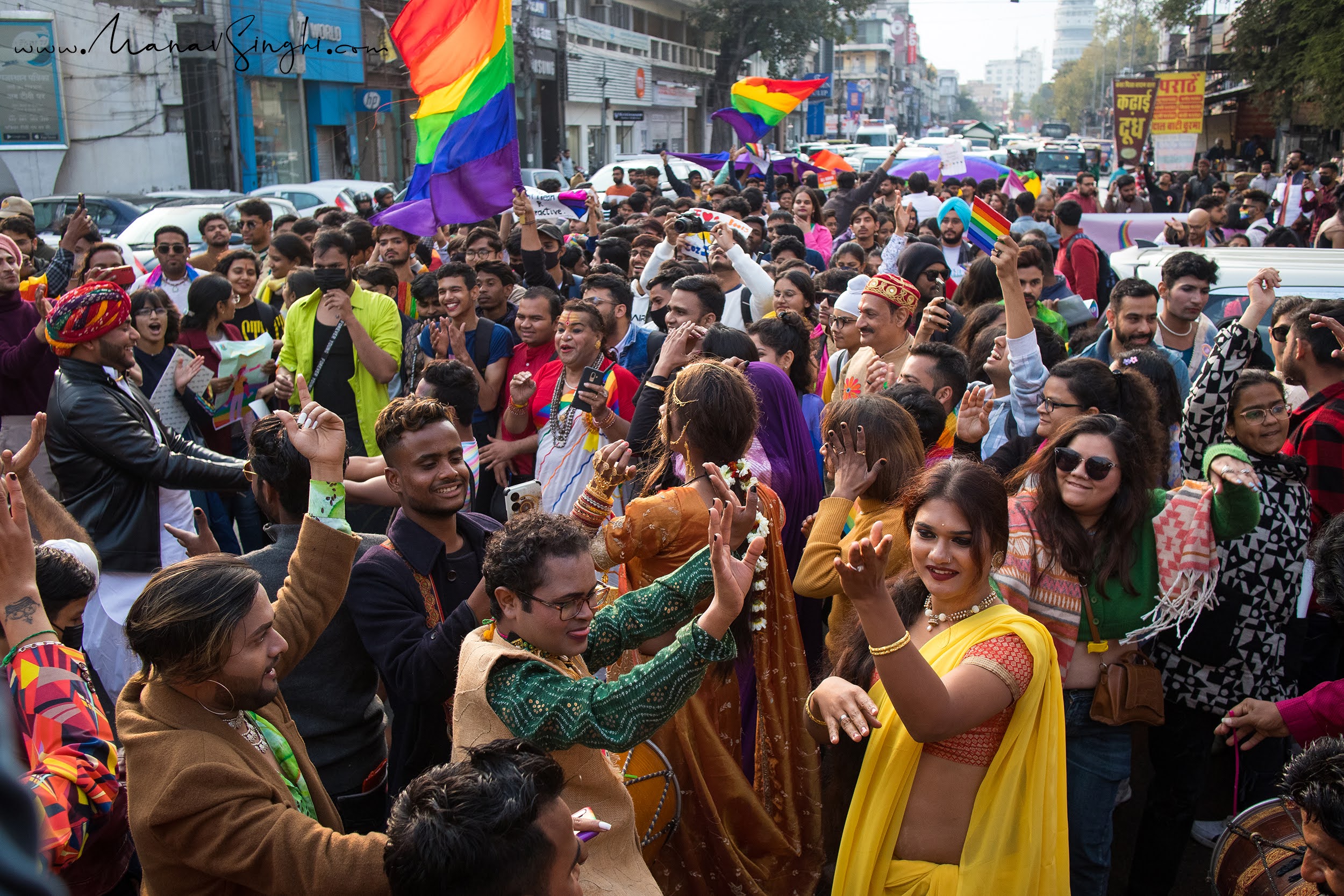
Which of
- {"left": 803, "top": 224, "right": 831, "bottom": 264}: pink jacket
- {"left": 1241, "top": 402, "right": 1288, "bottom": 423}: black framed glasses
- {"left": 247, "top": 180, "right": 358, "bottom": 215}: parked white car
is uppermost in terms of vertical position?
{"left": 247, "top": 180, "right": 358, "bottom": 215}: parked white car

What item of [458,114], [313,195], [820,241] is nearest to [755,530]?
[458,114]

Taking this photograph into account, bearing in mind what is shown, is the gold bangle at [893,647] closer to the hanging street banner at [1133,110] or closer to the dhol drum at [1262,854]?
the dhol drum at [1262,854]

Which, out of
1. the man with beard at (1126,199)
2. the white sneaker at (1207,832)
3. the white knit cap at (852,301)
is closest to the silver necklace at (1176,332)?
the white knit cap at (852,301)

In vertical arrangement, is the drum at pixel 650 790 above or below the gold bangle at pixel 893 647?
below

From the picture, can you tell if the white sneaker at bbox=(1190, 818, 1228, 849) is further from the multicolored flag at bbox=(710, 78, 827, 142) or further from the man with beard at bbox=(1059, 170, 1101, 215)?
the multicolored flag at bbox=(710, 78, 827, 142)

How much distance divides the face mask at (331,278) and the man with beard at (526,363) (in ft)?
3.08

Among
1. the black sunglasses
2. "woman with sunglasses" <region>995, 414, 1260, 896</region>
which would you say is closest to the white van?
"woman with sunglasses" <region>995, 414, 1260, 896</region>

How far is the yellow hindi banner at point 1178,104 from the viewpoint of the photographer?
1952 centimetres

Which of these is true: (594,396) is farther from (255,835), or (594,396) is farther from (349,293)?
(255,835)

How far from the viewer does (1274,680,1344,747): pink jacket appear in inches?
107

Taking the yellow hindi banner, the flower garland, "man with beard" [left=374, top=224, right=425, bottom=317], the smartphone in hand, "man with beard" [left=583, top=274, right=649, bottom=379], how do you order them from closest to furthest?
the flower garland → the smartphone in hand → "man with beard" [left=583, top=274, right=649, bottom=379] → "man with beard" [left=374, top=224, right=425, bottom=317] → the yellow hindi banner

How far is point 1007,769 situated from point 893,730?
25 centimetres

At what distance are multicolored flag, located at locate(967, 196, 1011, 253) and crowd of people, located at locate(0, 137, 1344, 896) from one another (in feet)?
7.11

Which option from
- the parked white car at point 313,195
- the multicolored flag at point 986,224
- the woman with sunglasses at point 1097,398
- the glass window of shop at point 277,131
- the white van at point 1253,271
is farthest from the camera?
the glass window of shop at point 277,131
